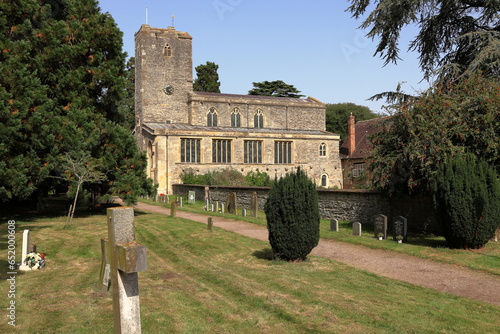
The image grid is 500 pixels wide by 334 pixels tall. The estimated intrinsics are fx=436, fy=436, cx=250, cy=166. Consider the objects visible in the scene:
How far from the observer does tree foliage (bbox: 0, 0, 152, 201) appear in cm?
1706

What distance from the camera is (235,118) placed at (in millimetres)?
50312

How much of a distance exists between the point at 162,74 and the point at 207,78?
52.0 feet

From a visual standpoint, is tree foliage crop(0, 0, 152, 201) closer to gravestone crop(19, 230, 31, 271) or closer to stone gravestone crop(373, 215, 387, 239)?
gravestone crop(19, 230, 31, 271)

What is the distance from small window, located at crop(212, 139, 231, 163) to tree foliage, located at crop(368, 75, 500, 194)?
2799 centimetres

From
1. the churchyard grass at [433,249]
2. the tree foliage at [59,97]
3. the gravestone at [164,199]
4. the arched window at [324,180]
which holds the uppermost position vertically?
the tree foliage at [59,97]

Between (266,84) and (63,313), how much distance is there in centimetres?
6311

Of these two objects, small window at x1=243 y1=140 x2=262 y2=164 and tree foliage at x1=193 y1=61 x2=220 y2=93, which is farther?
tree foliage at x1=193 y1=61 x2=220 y2=93

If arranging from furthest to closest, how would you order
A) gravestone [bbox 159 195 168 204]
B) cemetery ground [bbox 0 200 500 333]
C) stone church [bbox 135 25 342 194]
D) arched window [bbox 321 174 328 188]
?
arched window [bbox 321 174 328 188], stone church [bbox 135 25 342 194], gravestone [bbox 159 195 168 204], cemetery ground [bbox 0 200 500 333]

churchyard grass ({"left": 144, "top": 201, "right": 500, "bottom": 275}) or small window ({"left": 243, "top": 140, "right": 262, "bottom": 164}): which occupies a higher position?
small window ({"left": 243, "top": 140, "right": 262, "bottom": 164})

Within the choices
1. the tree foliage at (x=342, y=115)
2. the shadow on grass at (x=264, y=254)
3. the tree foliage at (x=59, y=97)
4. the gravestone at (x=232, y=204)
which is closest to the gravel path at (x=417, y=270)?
the shadow on grass at (x=264, y=254)

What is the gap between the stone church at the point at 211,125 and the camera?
43.3 meters

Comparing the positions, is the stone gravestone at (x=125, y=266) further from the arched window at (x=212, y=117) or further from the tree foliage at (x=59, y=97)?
the arched window at (x=212, y=117)

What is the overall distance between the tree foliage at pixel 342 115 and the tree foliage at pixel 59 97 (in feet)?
169

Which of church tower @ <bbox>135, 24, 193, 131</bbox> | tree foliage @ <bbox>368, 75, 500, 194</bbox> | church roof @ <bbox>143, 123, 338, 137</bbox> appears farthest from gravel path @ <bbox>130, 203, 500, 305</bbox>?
church tower @ <bbox>135, 24, 193, 131</bbox>
